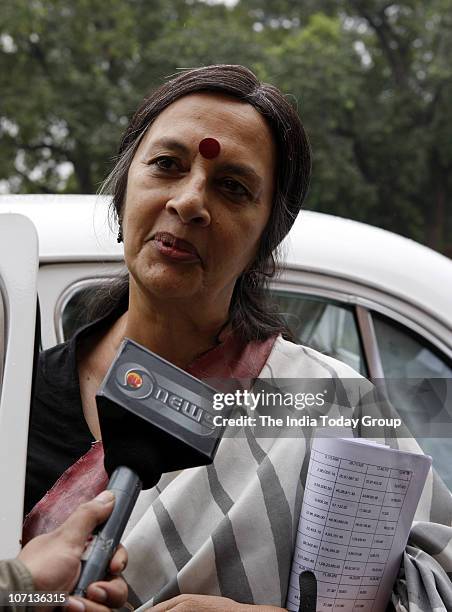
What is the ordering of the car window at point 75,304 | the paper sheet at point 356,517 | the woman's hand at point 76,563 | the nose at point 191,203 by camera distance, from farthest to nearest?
the car window at point 75,304 → the nose at point 191,203 → the paper sheet at point 356,517 → the woman's hand at point 76,563

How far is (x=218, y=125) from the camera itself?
1919mm

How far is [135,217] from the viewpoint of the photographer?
187 centimetres

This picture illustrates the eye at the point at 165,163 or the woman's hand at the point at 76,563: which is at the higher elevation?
the eye at the point at 165,163

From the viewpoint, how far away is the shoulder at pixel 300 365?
1915 mm

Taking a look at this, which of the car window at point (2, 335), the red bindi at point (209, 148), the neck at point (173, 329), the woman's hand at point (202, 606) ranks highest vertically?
the red bindi at point (209, 148)

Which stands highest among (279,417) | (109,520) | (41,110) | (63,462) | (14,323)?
(14,323)

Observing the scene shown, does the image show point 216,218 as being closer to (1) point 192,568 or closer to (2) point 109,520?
(1) point 192,568

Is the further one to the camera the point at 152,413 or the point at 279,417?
the point at 279,417

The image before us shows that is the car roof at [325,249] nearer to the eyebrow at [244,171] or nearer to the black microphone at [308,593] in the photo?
the eyebrow at [244,171]

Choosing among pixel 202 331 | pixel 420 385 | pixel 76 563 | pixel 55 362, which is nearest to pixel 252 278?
pixel 202 331

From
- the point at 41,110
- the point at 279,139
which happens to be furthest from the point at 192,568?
the point at 41,110

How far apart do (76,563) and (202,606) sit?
467 millimetres

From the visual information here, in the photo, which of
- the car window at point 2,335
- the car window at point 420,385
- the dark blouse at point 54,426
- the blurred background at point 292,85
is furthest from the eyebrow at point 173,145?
the blurred background at point 292,85

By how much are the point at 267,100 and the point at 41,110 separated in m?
13.9
